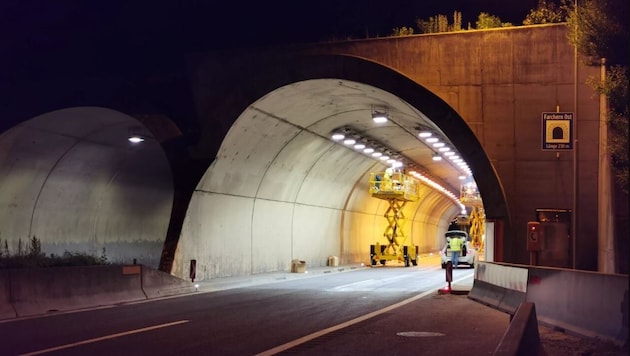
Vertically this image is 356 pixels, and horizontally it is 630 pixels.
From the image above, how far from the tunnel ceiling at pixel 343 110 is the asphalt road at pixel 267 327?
687 centimetres

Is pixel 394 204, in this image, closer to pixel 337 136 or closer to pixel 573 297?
pixel 337 136

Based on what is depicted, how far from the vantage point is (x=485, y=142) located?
19922 millimetres

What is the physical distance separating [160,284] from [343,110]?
10417mm

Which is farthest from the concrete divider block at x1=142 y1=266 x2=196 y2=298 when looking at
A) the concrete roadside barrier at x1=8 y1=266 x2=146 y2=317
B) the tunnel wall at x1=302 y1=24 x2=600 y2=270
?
the tunnel wall at x1=302 y1=24 x2=600 y2=270

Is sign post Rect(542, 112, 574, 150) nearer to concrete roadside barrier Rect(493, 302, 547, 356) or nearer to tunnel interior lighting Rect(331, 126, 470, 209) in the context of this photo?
concrete roadside barrier Rect(493, 302, 547, 356)

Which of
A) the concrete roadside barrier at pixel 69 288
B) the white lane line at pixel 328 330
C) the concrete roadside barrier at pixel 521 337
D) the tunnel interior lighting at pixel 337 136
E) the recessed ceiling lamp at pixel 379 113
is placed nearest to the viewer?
the concrete roadside barrier at pixel 521 337

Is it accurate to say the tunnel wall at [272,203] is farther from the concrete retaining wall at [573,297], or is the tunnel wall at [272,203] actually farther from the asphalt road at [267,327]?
the concrete retaining wall at [573,297]

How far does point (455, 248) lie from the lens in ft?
128

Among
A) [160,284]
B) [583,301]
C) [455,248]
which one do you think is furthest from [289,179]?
[583,301]

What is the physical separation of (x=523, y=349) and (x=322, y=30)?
1744cm

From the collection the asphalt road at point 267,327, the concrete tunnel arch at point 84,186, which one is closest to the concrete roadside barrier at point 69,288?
the asphalt road at point 267,327

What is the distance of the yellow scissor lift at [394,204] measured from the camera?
39219 millimetres

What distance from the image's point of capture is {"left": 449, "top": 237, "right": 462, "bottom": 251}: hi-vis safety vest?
127 ft

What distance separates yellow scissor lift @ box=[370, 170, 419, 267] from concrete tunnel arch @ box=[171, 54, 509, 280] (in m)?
5.68
